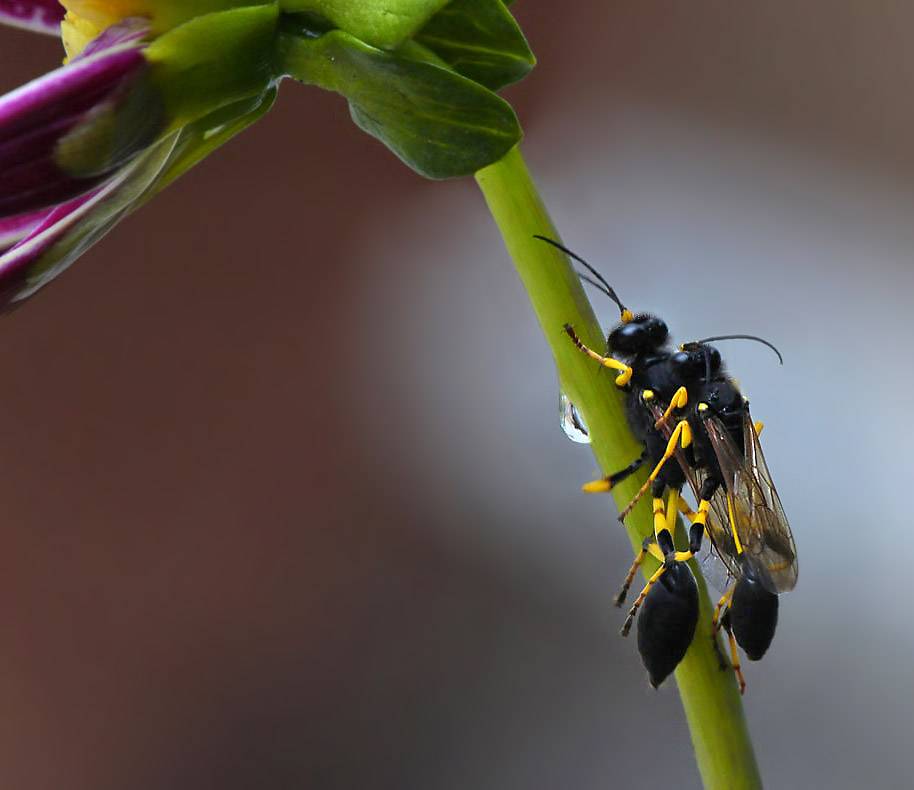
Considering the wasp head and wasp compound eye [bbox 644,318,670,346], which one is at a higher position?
wasp compound eye [bbox 644,318,670,346]

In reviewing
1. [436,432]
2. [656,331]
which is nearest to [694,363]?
[656,331]

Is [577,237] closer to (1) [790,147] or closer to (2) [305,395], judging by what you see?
(1) [790,147]

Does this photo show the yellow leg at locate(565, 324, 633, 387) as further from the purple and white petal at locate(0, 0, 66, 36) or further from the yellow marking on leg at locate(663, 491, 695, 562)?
the purple and white petal at locate(0, 0, 66, 36)

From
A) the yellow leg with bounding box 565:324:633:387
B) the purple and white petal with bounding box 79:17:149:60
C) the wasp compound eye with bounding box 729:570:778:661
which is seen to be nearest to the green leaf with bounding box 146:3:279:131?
the purple and white petal with bounding box 79:17:149:60

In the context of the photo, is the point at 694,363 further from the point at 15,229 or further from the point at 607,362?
the point at 15,229

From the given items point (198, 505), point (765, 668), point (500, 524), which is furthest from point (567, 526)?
point (198, 505)

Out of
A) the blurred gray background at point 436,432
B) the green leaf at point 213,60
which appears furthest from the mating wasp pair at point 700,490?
the blurred gray background at point 436,432

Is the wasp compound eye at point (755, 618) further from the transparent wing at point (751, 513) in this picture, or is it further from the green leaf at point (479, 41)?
the green leaf at point (479, 41)

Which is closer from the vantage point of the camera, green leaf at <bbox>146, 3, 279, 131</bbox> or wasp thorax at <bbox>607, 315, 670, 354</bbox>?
green leaf at <bbox>146, 3, 279, 131</bbox>
